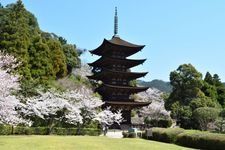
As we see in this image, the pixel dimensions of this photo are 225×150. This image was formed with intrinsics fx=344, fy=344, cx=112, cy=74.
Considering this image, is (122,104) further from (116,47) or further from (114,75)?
(116,47)

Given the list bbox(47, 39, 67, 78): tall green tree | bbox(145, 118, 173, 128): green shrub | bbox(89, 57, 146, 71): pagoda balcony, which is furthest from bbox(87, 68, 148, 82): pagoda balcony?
bbox(145, 118, 173, 128): green shrub

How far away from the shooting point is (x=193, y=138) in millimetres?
29031

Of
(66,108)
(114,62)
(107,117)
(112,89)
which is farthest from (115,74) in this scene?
(66,108)

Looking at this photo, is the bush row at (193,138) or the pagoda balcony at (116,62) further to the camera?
the pagoda balcony at (116,62)

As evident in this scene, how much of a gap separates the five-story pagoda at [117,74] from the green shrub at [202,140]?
1946cm

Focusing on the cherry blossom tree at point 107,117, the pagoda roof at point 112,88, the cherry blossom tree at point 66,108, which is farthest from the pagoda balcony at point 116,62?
the cherry blossom tree at point 66,108

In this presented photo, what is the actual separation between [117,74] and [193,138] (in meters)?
24.5

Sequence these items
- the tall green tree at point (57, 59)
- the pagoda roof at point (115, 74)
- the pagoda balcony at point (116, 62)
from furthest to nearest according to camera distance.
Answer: the pagoda balcony at point (116, 62) → the tall green tree at point (57, 59) → the pagoda roof at point (115, 74)

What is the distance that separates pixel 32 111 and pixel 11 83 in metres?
12.4

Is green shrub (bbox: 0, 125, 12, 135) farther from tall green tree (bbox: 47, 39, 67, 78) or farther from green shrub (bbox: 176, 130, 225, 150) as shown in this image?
tall green tree (bbox: 47, 39, 67, 78)

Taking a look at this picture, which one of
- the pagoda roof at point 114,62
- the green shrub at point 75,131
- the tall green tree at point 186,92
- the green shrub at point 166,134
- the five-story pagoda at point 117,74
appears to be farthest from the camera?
the tall green tree at point 186,92

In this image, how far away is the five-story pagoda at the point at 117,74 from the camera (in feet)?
167

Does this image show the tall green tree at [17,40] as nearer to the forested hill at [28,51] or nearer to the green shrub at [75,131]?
the forested hill at [28,51]

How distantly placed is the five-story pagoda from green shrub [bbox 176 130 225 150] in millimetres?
19462
